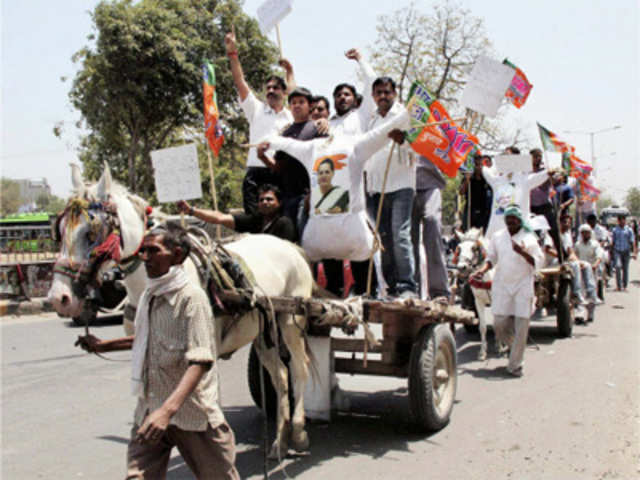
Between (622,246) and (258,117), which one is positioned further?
(622,246)

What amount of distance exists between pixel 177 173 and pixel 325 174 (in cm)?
140

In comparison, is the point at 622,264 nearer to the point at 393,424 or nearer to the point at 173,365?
the point at 393,424

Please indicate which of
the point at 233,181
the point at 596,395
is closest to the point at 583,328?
the point at 596,395

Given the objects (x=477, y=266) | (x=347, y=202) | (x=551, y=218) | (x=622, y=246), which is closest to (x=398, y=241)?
(x=347, y=202)

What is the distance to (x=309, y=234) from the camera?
5645 mm

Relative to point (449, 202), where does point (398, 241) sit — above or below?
below

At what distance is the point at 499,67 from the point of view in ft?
20.7

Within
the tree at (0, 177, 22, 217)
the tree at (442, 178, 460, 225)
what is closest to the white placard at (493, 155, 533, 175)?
the tree at (442, 178, 460, 225)

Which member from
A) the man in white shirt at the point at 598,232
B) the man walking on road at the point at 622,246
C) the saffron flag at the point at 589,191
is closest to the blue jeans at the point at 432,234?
the saffron flag at the point at 589,191

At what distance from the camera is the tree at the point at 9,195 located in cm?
9988

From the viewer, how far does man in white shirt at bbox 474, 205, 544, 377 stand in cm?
807

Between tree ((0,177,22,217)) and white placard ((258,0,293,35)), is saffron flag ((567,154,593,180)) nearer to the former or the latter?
white placard ((258,0,293,35))

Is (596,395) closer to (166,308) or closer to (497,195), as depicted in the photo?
(497,195)

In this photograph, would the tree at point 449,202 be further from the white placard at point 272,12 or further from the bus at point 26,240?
the white placard at point 272,12
